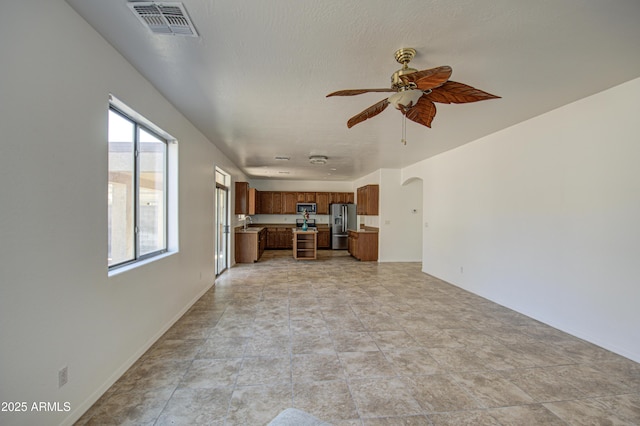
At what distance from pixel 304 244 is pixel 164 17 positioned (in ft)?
23.1

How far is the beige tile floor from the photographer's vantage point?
1.92 metres

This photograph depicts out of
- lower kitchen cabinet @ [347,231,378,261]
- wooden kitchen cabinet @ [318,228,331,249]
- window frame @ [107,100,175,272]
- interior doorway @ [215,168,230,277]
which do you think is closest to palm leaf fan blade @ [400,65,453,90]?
window frame @ [107,100,175,272]

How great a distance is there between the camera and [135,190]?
108 inches

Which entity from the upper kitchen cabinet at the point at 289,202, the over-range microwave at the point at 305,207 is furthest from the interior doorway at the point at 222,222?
the over-range microwave at the point at 305,207

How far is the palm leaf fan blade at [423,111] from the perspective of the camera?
222 cm

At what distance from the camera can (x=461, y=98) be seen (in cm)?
212

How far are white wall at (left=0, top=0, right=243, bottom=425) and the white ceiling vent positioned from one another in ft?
1.47

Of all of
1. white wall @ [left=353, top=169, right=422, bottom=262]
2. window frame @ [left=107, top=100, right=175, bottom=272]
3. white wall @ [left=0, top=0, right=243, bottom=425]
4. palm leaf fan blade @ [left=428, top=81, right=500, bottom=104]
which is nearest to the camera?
white wall @ [left=0, top=0, right=243, bottom=425]

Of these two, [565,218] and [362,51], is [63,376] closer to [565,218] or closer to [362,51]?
[362,51]

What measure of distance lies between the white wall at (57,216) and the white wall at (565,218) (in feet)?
15.2

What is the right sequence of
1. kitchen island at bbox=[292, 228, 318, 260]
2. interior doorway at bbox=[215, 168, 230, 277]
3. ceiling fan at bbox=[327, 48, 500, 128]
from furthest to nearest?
kitchen island at bbox=[292, 228, 318, 260] < interior doorway at bbox=[215, 168, 230, 277] < ceiling fan at bbox=[327, 48, 500, 128]

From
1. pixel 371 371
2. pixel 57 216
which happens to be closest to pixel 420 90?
pixel 371 371

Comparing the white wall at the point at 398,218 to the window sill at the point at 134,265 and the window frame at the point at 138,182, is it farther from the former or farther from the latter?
the window sill at the point at 134,265

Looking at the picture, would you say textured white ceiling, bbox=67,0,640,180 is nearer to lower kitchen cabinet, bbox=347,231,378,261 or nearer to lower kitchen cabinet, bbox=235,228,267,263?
lower kitchen cabinet, bbox=235,228,267,263
